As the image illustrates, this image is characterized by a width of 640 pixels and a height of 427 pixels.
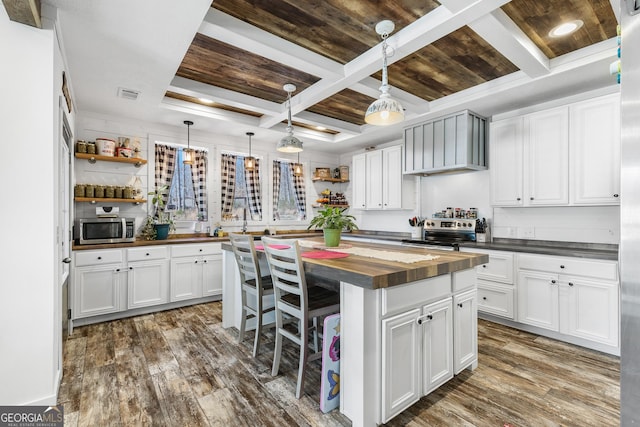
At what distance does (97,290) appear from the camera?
A: 11.4 feet

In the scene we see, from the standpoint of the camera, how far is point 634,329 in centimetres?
60

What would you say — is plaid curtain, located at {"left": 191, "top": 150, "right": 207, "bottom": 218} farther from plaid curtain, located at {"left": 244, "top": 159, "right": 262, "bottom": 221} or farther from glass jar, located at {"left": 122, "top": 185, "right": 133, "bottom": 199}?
glass jar, located at {"left": 122, "top": 185, "right": 133, "bottom": 199}

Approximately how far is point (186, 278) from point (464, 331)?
10.9ft

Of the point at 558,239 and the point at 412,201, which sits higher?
the point at 412,201

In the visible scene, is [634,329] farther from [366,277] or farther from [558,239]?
Result: [558,239]

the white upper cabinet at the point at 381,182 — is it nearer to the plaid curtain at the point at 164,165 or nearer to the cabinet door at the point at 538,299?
the cabinet door at the point at 538,299

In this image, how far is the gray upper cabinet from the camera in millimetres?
3762

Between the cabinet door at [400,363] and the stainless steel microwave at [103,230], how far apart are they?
3366 mm

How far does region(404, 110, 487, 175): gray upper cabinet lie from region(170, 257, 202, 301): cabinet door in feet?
10.9

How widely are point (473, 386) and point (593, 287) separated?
1.57 m

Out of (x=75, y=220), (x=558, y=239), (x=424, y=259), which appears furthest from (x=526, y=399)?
(x=75, y=220)

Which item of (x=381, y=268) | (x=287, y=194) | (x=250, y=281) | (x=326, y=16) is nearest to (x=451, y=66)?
(x=326, y=16)

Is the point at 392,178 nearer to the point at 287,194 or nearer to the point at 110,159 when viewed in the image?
the point at 287,194

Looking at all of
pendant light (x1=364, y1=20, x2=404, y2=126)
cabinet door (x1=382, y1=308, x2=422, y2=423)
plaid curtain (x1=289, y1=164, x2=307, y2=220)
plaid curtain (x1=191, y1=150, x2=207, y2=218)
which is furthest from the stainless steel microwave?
cabinet door (x1=382, y1=308, x2=422, y2=423)
